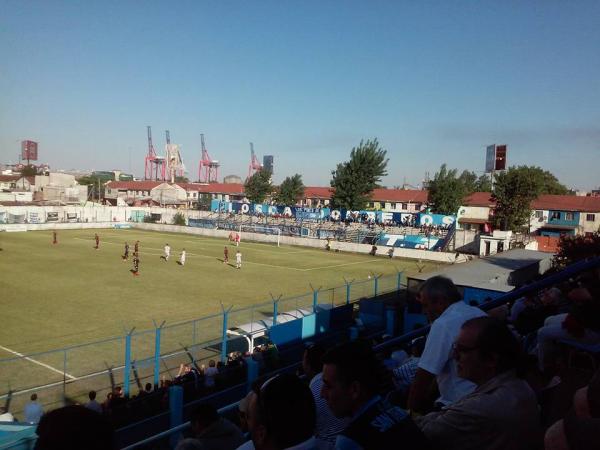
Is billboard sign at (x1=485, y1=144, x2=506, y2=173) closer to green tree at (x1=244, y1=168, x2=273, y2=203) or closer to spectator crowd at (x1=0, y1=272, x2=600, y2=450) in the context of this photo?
green tree at (x1=244, y1=168, x2=273, y2=203)

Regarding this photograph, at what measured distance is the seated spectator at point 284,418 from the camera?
237 cm

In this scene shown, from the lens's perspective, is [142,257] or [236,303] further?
[142,257]

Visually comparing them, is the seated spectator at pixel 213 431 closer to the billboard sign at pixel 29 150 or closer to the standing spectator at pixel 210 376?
the standing spectator at pixel 210 376

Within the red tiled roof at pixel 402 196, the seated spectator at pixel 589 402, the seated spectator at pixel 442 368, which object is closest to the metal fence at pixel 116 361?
the seated spectator at pixel 442 368

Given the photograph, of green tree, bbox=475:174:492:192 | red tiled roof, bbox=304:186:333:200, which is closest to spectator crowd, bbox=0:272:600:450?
red tiled roof, bbox=304:186:333:200

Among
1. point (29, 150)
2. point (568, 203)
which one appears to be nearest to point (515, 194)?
point (568, 203)

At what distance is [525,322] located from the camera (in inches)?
266

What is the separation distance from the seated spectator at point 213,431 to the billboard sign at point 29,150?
588 ft

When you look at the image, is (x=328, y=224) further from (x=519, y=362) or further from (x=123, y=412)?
(x=519, y=362)

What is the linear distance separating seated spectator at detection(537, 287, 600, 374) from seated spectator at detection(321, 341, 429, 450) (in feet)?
9.84

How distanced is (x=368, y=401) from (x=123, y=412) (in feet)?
28.9

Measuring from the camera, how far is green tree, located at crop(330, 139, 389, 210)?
6975cm

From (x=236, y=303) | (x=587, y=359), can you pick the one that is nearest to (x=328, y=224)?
(x=236, y=303)

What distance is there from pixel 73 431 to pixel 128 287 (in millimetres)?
25528
